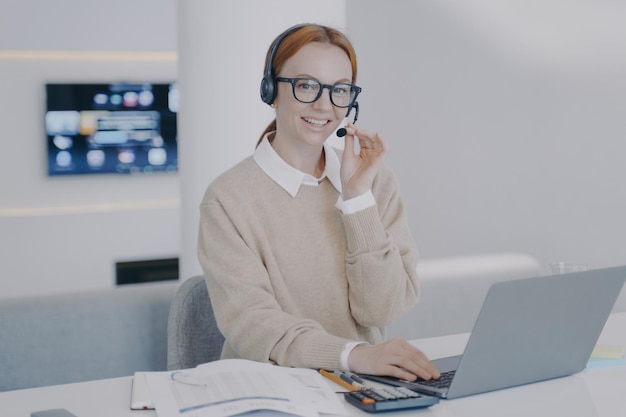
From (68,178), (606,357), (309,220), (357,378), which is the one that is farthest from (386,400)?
(68,178)

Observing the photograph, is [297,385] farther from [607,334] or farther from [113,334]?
[113,334]

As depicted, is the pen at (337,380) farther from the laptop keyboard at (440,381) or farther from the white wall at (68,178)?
the white wall at (68,178)

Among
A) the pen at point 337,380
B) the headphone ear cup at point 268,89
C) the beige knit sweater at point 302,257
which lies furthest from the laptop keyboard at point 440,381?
the headphone ear cup at point 268,89

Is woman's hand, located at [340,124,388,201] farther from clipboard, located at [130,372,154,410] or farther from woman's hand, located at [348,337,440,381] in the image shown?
clipboard, located at [130,372,154,410]

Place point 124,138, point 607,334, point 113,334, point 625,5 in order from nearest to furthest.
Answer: point 607,334 < point 113,334 < point 625,5 < point 124,138

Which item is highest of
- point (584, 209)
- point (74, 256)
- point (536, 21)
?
point (536, 21)

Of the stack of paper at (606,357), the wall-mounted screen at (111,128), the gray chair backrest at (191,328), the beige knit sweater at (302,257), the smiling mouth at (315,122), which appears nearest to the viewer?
the stack of paper at (606,357)

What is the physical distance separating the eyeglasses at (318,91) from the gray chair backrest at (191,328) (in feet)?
1.88

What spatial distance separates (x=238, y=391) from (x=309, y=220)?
764mm

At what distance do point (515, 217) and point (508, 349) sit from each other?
2.62 metres

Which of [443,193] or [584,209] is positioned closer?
[584,209]

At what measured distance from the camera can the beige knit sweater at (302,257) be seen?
202cm

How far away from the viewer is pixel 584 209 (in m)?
3.81

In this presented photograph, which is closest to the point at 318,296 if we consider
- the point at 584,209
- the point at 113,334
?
the point at 113,334
